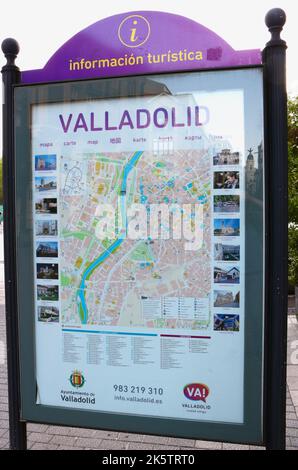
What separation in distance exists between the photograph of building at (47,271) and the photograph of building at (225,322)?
3.10 feet

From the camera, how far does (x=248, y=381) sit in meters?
2.34

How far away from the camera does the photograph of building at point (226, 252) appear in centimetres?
233

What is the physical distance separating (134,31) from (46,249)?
4.24 ft

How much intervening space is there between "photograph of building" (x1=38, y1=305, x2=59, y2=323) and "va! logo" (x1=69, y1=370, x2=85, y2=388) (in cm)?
32

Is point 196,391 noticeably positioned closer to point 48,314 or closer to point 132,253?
point 132,253

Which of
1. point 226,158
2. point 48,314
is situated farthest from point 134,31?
point 48,314

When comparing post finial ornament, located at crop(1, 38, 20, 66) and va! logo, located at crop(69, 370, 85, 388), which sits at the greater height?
post finial ornament, located at crop(1, 38, 20, 66)

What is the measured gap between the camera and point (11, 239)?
2.64m

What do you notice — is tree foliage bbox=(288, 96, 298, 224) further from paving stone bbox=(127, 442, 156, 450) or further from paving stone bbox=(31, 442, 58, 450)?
paving stone bbox=(31, 442, 58, 450)

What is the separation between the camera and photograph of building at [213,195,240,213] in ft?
7.61

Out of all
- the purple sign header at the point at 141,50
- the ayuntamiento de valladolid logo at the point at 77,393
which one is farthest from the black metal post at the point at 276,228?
the ayuntamiento de valladolid logo at the point at 77,393

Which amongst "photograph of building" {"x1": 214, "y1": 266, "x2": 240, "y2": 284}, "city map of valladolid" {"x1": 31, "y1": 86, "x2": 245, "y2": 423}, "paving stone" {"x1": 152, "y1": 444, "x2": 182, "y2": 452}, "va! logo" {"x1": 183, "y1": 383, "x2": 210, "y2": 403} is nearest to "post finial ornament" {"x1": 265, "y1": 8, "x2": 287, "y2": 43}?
"city map of valladolid" {"x1": 31, "y1": 86, "x2": 245, "y2": 423}

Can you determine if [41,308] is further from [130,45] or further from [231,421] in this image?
[130,45]
